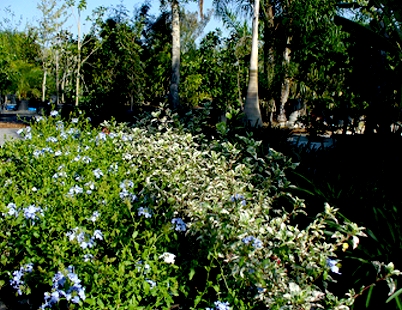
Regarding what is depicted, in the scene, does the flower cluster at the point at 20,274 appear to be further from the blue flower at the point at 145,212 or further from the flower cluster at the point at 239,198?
the flower cluster at the point at 239,198

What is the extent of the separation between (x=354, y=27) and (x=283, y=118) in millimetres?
12223

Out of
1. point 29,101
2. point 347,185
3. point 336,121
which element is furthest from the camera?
point 29,101

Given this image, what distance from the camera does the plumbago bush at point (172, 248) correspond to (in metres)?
2.18

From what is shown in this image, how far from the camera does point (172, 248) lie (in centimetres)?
264

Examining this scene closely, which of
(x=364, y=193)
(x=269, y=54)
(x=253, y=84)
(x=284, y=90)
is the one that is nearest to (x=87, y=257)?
(x=364, y=193)

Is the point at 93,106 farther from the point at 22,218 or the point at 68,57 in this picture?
the point at 22,218

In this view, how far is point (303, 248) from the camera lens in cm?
233

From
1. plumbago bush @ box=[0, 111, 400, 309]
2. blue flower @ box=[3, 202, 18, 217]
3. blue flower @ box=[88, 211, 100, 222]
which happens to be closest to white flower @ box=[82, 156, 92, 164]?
plumbago bush @ box=[0, 111, 400, 309]

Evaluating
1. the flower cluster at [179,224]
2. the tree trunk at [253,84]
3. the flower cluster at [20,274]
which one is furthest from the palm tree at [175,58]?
the flower cluster at [20,274]

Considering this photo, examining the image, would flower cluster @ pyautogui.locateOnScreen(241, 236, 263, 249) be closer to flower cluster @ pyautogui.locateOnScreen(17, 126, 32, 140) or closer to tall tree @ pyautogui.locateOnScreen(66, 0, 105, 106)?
flower cluster @ pyautogui.locateOnScreen(17, 126, 32, 140)

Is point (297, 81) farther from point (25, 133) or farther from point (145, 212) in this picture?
point (145, 212)

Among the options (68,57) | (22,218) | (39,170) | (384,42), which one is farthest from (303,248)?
(68,57)

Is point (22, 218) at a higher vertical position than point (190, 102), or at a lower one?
lower

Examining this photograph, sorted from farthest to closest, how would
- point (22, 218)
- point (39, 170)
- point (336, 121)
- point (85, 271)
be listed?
point (336, 121) → point (39, 170) → point (22, 218) → point (85, 271)
